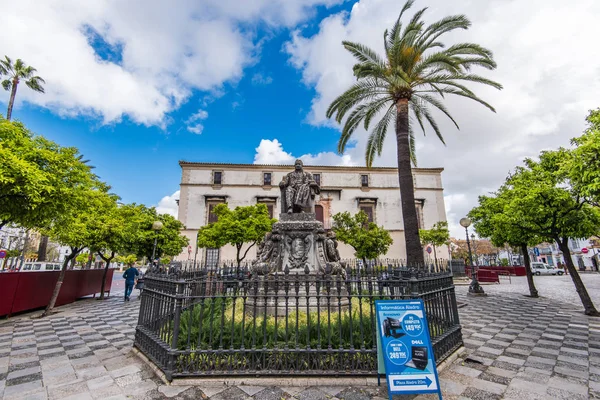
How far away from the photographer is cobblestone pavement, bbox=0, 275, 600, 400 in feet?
10.8

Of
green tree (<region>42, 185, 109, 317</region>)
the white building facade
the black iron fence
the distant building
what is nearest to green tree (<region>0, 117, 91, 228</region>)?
green tree (<region>42, 185, 109, 317</region>)

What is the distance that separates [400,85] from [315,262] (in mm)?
7236

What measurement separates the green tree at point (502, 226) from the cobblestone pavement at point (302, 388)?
3.53 meters

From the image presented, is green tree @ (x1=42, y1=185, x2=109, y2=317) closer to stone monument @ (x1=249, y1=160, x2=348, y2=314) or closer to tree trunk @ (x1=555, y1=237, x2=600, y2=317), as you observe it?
stone monument @ (x1=249, y1=160, x2=348, y2=314)

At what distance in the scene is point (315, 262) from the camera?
20.9 feet

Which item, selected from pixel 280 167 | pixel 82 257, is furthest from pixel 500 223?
pixel 82 257

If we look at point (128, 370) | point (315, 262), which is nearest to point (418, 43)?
point (315, 262)

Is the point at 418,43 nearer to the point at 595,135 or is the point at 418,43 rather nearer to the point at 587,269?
the point at 595,135

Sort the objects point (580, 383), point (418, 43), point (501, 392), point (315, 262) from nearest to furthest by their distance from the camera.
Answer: point (501, 392)
point (580, 383)
point (315, 262)
point (418, 43)

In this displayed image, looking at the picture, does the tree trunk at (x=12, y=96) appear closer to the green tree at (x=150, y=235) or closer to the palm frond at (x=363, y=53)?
the green tree at (x=150, y=235)

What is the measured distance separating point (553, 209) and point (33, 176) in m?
14.1

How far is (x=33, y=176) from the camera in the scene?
5879 mm

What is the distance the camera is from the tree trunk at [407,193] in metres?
9.31

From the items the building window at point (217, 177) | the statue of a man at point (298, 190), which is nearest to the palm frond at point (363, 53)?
the statue of a man at point (298, 190)
